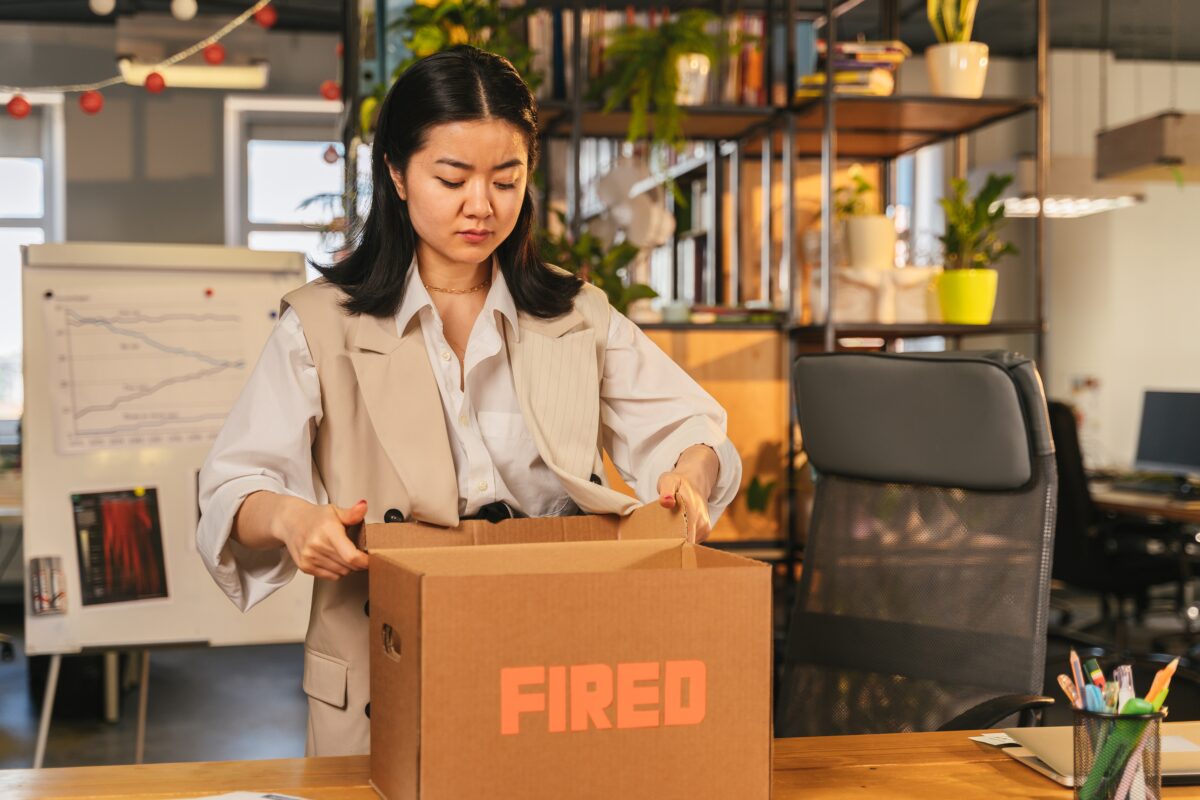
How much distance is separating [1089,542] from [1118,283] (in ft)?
11.5

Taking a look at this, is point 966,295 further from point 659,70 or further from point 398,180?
point 398,180

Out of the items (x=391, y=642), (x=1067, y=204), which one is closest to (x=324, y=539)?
(x=391, y=642)

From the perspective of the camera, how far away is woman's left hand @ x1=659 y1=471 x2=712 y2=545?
1242mm

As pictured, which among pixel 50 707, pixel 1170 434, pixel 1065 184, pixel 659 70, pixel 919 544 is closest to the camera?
pixel 919 544

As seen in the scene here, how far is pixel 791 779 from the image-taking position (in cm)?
117

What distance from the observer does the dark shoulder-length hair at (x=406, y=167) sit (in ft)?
4.45

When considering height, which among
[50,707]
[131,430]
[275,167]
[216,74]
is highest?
[216,74]

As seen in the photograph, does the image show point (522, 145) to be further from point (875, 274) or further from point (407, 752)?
point (875, 274)

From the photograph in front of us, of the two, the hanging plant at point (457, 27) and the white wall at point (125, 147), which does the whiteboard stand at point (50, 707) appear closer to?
the hanging plant at point (457, 27)

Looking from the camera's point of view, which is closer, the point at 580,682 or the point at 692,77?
the point at 580,682

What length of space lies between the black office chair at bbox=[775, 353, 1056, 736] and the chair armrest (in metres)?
0.06

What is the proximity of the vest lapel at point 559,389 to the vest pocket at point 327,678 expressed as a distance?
310 millimetres

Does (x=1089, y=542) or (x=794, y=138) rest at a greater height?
(x=794, y=138)

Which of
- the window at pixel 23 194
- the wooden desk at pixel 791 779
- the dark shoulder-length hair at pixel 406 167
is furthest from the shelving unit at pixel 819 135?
the window at pixel 23 194
